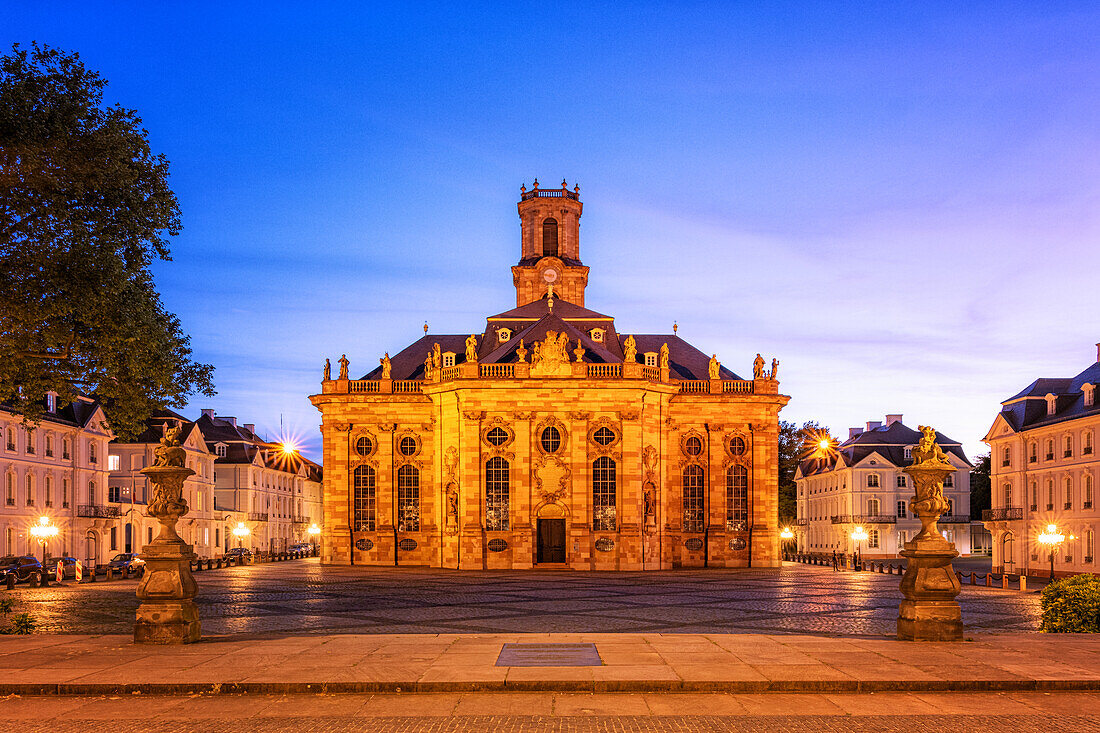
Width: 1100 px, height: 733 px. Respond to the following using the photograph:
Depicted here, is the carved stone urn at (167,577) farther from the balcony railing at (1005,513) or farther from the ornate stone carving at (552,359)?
the balcony railing at (1005,513)

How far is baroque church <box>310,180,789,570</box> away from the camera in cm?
5734

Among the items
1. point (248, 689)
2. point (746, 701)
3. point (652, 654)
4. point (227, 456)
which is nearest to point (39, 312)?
point (248, 689)

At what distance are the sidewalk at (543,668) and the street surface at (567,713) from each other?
12.8 inches

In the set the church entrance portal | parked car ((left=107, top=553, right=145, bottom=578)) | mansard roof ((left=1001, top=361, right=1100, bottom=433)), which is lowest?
parked car ((left=107, top=553, right=145, bottom=578))

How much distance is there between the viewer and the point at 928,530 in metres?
19.4

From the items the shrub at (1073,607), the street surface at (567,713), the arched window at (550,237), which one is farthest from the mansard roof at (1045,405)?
the street surface at (567,713)

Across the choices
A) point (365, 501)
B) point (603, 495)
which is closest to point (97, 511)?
point (365, 501)

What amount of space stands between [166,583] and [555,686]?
28.1ft

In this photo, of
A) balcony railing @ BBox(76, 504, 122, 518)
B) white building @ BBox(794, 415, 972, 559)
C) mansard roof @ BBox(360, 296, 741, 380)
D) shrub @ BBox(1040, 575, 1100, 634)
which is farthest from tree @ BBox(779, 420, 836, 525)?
shrub @ BBox(1040, 575, 1100, 634)

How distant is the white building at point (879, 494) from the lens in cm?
8981

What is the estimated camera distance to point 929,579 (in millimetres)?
18797

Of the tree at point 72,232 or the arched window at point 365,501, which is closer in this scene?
the tree at point 72,232

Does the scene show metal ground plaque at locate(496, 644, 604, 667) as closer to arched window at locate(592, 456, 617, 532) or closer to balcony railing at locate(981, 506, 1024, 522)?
arched window at locate(592, 456, 617, 532)

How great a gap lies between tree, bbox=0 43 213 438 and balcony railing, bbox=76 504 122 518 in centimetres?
4396
